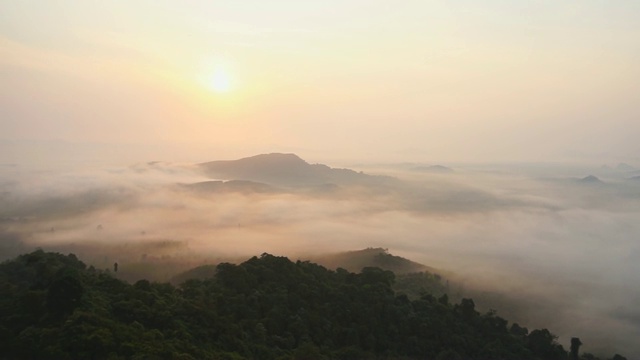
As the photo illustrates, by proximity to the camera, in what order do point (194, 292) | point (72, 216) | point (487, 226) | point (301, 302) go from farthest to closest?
point (487, 226)
point (72, 216)
point (301, 302)
point (194, 292)

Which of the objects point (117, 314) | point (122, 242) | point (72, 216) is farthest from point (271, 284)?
point (72, 216)

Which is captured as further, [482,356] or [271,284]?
[271,284]

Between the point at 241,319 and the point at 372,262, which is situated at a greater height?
the point at 372,262

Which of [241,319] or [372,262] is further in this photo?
[372,262]

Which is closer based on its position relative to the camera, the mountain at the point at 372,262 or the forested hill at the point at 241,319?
the forested hill at the point at 241,319

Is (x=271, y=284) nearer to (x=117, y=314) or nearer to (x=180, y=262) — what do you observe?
(x=117, y=314)

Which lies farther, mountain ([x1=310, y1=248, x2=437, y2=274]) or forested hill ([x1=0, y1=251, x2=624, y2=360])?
mountain ([x1=310, y1=248, x2=437, y2=274])

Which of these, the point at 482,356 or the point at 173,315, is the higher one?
the point at 173,315

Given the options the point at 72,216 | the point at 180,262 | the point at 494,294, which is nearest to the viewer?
the point at 494,294
